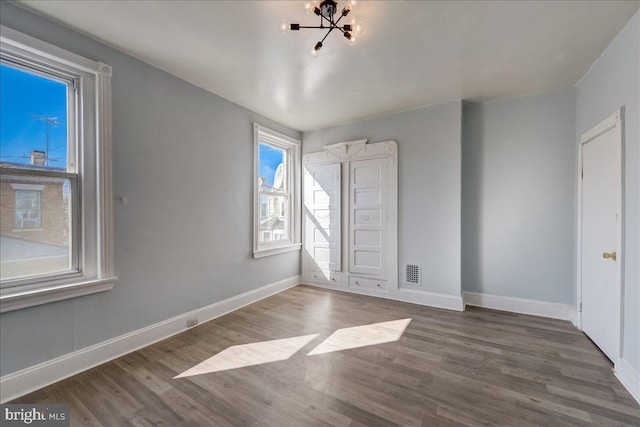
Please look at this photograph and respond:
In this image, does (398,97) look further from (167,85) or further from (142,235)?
(142,235)

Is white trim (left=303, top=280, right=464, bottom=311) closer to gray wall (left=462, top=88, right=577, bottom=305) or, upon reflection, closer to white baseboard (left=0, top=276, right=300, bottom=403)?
gray wall (left=462, top=88, right=577, bottom=305)

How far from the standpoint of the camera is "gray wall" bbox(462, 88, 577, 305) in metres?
3.11

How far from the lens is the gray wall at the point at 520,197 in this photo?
10.2ft

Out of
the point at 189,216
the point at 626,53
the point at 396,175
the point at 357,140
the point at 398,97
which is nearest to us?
the point at 626,53

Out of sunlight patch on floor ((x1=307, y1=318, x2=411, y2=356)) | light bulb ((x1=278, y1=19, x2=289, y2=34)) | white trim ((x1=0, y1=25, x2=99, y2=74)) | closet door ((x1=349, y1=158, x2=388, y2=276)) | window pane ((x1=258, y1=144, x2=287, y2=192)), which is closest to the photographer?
white trim ((x1=0, y1=25, x2=99, y2=74))

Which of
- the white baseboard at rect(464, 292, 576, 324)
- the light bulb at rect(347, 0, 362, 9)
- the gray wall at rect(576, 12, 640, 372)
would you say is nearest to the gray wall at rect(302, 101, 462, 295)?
the white baseboard at rect(464, 292, 576, 324)

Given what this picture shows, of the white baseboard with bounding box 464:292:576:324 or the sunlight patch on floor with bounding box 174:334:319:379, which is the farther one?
the white baseboard with bounding box 464:292:576:324

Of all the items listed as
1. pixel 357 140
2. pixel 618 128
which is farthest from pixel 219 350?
pixel 618 128

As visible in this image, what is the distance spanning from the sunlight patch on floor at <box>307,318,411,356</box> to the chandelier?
8.44 ft

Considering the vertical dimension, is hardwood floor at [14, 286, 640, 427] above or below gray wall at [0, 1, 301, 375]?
below

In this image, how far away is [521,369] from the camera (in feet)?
6.95

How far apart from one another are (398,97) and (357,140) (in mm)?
964

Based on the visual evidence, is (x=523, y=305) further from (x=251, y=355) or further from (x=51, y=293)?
(x=51, y=293)

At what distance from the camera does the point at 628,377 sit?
6.17 feet
